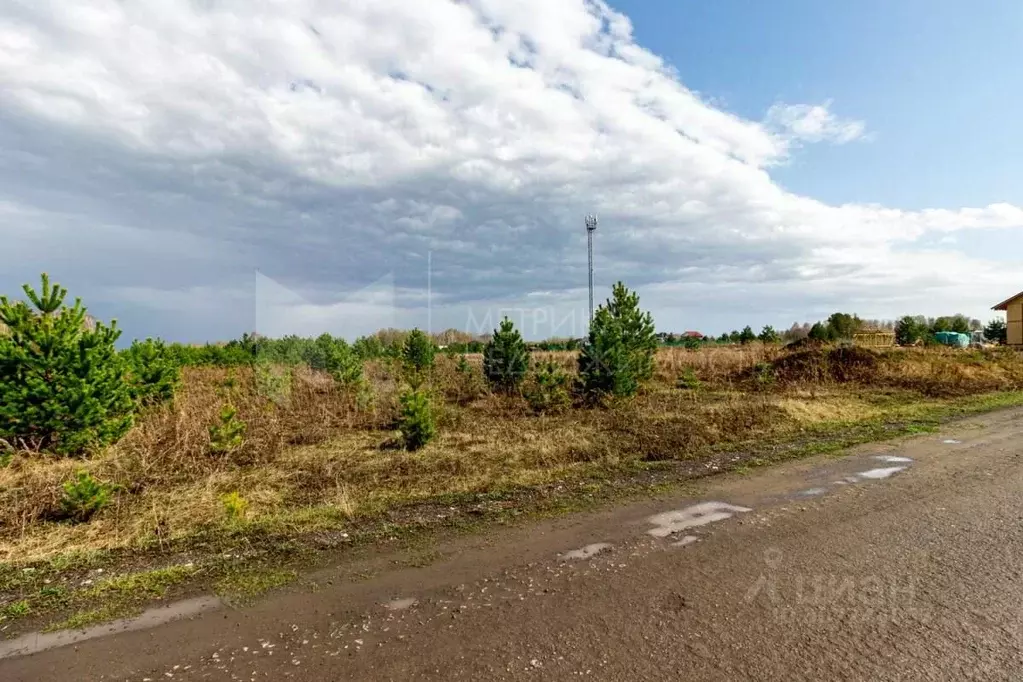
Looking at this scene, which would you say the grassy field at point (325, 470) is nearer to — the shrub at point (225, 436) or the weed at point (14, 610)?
the weed at point (14, 610)

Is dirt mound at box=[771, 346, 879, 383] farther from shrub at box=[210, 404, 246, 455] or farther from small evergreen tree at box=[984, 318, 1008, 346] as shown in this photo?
small evergreen tree at box=[984, 318, 1008, 346]

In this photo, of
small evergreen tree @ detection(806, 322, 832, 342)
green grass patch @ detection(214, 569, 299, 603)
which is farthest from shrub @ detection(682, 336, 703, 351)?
green grass patch @ detection(214, 569, 299, 603)

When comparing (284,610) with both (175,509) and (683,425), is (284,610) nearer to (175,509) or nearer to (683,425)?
(175,509)

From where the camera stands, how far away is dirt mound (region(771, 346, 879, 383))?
891 inches

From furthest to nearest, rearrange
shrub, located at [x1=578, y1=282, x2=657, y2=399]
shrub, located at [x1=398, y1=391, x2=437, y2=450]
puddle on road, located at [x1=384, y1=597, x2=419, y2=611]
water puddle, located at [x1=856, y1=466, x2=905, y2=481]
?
shrub, located at [x1=578, y1=282, x2=657, y2=399]
shrub, located at [x1=398, y1=391, x2=437, y2=450]
water puddle, located at [x1=856, y1=466, x2=905, y2=481]
puddle on road, located at [x1=384, y1=597, x2=419, y2=611]

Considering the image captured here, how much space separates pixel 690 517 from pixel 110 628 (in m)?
5.03

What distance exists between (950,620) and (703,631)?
1.67m

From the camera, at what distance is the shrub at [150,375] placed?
11.9 m

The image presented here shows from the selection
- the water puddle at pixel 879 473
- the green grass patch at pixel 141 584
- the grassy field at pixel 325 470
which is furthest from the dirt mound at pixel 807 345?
the green grass patch at pixel 141 584

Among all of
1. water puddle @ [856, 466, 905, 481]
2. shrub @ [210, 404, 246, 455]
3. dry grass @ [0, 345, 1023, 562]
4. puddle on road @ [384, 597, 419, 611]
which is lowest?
puddle on road @ [384, 597, 419, 611]

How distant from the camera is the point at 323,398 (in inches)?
568

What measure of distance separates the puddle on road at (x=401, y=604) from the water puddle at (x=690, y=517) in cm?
241

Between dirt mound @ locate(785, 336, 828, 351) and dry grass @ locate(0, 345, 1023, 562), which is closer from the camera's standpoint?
dry grass @ locate(0, 345, 1023, 562)

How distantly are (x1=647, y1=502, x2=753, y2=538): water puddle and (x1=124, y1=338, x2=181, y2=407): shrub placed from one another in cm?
1118
